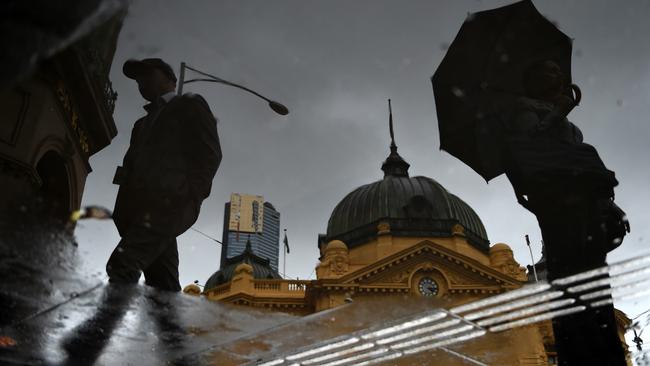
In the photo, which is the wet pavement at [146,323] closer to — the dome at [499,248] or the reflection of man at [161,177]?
the reflection of man at [161,177]

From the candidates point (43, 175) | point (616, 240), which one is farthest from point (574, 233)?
point (43, 175)

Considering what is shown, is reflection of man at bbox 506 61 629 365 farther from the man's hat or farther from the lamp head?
the man's hat

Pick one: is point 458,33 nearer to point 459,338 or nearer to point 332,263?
point 459,338

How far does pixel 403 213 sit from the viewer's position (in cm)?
4000

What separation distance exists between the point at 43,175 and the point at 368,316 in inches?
159

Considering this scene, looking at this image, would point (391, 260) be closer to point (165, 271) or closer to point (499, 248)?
point (499, 248)

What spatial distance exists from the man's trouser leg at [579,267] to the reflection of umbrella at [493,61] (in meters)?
0.58

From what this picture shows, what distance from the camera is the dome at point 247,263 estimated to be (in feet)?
141

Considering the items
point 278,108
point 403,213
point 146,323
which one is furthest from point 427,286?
point 146,323

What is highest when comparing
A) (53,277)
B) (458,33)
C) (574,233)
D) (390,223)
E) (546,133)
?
(390,223)

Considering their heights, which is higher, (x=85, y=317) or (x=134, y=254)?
(x=134, y=254)

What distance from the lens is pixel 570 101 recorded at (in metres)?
3.55

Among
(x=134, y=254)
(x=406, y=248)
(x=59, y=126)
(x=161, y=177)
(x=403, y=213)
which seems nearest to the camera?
(x=134, y=254)

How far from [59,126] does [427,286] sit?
2830 centimetres
